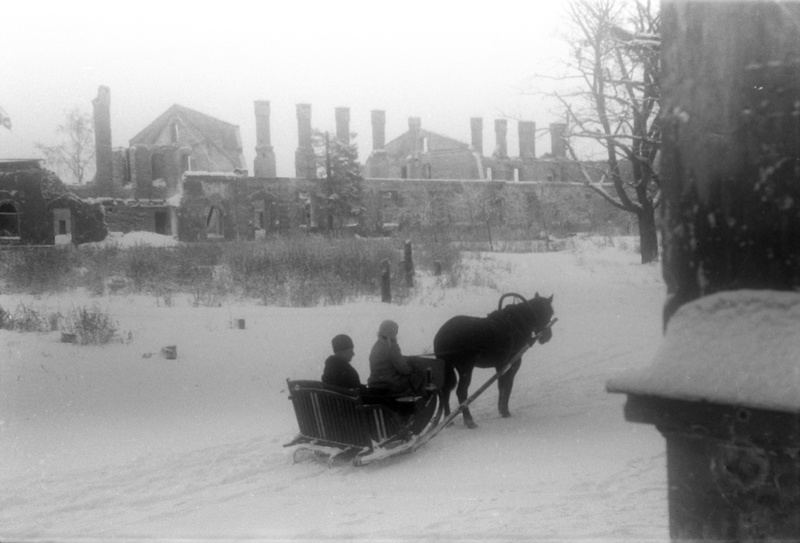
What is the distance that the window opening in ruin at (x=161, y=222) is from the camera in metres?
33.6

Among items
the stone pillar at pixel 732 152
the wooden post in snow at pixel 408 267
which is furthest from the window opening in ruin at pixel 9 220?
the stone pillar at pixel 732 152

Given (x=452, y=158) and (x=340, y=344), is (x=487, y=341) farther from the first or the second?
(x=452, y=158)

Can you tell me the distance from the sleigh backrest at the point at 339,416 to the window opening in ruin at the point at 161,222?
93.5ft

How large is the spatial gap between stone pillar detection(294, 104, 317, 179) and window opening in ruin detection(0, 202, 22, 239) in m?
20.1

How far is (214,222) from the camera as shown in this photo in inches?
1468

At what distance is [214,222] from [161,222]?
139 inches

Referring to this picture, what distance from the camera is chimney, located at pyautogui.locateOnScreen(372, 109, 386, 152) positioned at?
48938 mm

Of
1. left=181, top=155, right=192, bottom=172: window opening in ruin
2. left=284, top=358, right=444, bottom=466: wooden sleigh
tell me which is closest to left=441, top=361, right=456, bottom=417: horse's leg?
left=284, top=358, right=444, bottom=466: wooden sleigh

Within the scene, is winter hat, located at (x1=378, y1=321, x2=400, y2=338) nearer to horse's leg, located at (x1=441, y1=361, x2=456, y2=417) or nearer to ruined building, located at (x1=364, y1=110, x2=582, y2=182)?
horse's leg, located at (x1=441, y1=361, x2=456, y2=417)

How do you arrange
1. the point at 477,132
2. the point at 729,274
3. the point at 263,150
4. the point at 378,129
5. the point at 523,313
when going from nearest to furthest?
the point at 729,274
the point at 523,313
the point at 263,150
the point at 378,129
the point at 477,132

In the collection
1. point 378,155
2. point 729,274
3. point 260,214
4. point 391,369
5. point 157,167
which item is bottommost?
point 391,369

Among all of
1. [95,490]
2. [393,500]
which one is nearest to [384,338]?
[393,500]

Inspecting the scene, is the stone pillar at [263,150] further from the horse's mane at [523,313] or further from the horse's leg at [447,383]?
the horse's leg at [447,383]

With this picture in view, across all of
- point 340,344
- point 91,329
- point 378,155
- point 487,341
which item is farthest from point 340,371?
point 378,155
